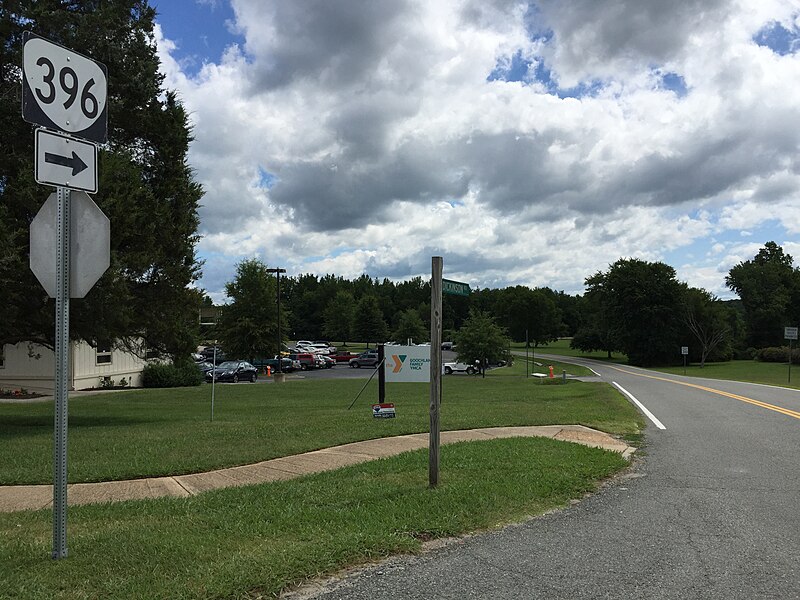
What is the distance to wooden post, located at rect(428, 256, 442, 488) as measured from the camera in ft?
23.4

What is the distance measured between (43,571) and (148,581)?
30.8 inches

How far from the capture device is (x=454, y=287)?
8.30 meters

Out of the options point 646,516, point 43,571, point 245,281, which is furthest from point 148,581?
point 245,281

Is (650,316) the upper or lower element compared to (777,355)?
upper

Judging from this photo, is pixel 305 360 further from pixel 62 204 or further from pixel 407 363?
pixel 62 204

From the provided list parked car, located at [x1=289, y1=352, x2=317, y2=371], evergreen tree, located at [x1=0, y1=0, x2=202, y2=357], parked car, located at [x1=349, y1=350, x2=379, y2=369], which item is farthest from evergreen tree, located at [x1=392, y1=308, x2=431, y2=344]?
evergreen tree, located at [x1=0, y1=0, x2=202, y2=357]

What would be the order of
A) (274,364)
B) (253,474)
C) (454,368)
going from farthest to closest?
(454,368) < (274,364) < (253,474)

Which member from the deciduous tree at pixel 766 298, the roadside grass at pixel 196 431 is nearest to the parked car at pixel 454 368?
the roadside grass at pixel 196 431

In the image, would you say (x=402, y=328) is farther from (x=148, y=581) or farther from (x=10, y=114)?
(x=148, y=581)

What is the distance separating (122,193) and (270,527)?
379 inches

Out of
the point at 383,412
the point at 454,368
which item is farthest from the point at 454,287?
the point at 454,368

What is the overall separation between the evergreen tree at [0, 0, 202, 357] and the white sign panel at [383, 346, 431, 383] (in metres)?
5.17

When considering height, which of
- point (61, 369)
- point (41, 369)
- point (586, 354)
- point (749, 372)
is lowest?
point (586, 354)

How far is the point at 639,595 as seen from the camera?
4.32m
